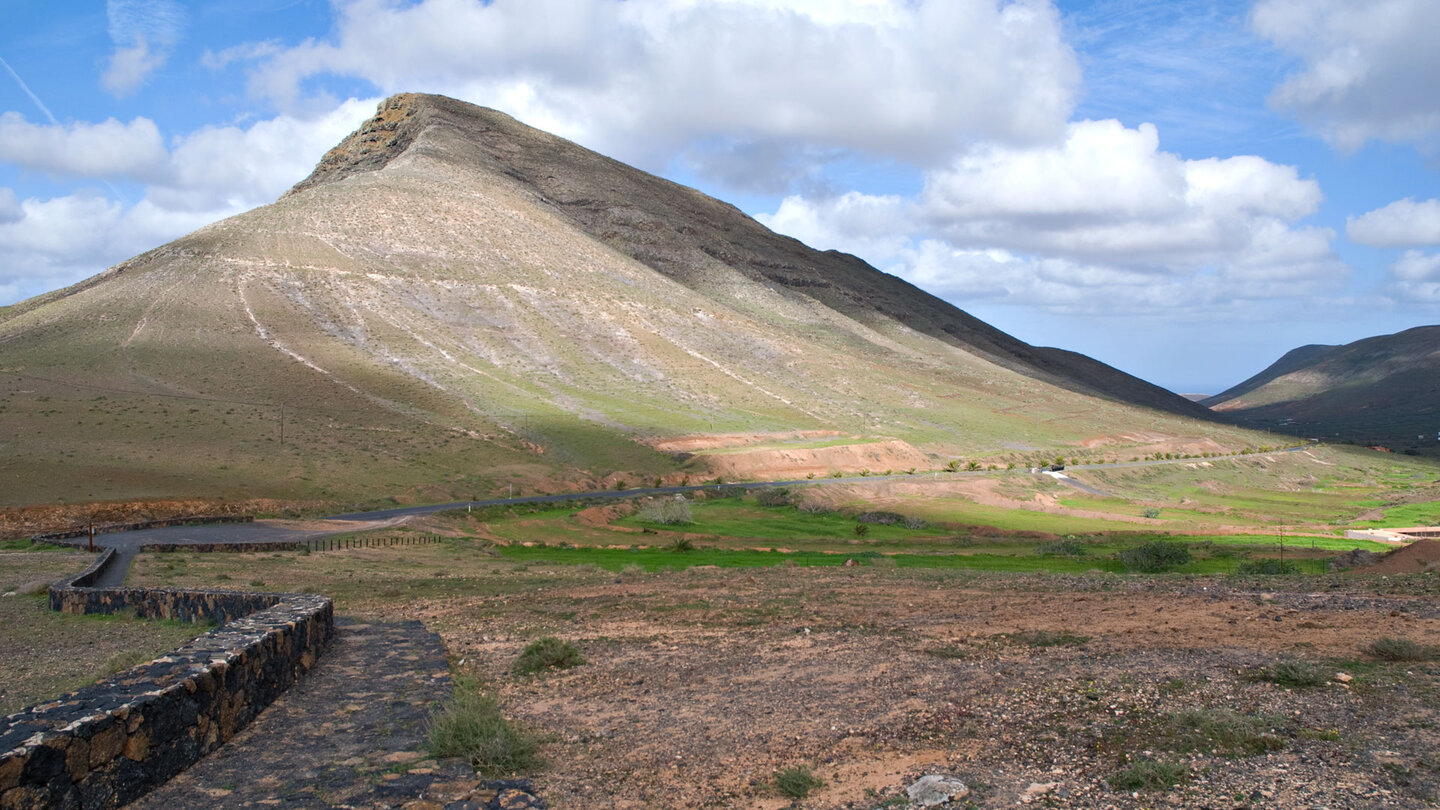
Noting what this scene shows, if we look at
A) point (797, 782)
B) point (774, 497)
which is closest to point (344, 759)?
point (797, 782)

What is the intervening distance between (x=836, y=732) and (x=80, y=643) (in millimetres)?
11195

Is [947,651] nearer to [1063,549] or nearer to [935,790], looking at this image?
[935,790]

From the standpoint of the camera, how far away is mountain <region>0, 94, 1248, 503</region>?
5584 cm

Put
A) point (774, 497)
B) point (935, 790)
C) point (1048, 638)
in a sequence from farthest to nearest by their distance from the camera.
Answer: point (774, 497)
point (1048, 638)
point (935, 790)

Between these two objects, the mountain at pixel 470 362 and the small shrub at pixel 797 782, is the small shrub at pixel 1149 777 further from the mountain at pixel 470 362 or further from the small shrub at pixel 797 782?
the mountain at pixel 470 362

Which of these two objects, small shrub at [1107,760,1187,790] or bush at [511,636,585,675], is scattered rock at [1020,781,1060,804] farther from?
bush at [511,636,585,675]

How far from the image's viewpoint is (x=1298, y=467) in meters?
97.7

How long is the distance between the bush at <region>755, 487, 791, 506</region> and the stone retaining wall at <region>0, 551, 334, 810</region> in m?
45.6

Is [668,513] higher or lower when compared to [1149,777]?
lower

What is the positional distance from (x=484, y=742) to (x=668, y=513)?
40.2 metres

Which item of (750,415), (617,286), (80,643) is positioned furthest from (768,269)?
(80,643)

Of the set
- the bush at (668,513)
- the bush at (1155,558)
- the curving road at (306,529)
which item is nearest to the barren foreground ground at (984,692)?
the bush at (1155,558)

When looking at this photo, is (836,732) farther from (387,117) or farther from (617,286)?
(387,117)

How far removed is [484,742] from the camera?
8352mm
